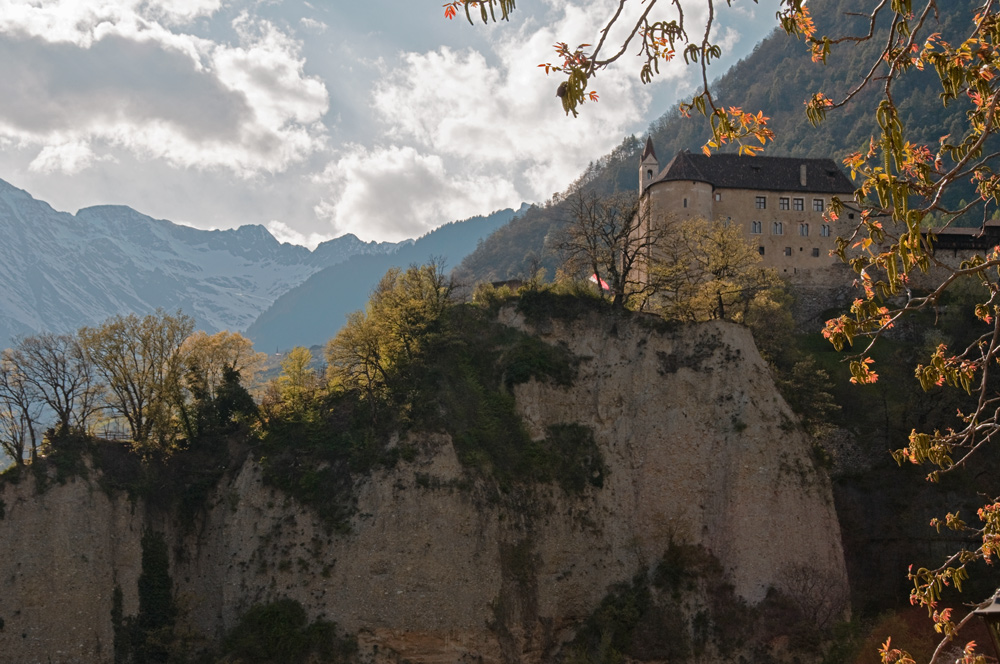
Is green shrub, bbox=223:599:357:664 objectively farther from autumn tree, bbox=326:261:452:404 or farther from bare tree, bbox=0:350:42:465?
bare tree, bbox=0:350:42:465

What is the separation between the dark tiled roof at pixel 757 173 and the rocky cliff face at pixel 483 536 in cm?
2542

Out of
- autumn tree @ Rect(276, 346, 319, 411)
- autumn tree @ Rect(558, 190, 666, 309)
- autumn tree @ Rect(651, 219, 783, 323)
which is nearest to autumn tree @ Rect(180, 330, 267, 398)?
autumn tree @ Rect(276, 346, 319, 411)

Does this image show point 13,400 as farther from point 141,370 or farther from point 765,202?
point 765,202

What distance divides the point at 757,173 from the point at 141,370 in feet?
154

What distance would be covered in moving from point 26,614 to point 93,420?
11.6m

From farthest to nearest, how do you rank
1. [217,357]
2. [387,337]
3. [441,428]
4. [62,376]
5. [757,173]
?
[757,173] < [217,357] < [387,337] < [62,376] < [441,428]

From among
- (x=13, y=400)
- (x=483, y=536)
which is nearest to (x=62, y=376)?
(x=13, y=400)

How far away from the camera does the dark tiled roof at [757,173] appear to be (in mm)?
66062

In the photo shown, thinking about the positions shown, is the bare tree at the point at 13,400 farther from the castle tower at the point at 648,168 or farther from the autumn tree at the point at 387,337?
the castle tower at the point at 648,168

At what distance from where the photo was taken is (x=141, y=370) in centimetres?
4566

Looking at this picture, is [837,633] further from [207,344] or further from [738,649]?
[207,344]

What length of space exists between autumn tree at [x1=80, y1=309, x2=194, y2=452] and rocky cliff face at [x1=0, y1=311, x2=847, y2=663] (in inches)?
181

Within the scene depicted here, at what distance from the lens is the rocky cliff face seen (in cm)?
3684

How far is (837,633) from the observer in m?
37.0
